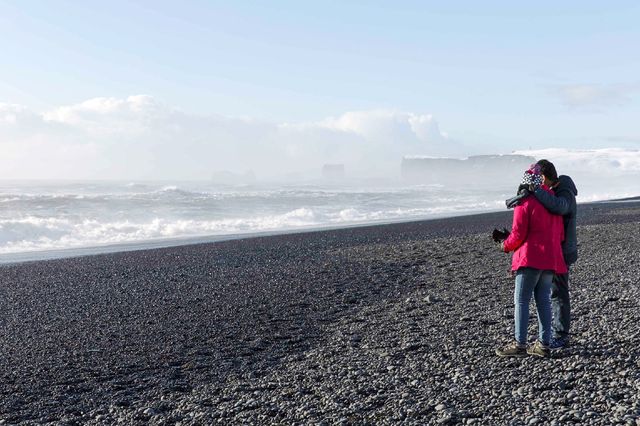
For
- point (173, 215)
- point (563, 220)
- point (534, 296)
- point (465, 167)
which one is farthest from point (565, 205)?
point (465, 167)

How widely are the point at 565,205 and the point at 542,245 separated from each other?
1.46 ft

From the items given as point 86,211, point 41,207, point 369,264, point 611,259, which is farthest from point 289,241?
point 41,207

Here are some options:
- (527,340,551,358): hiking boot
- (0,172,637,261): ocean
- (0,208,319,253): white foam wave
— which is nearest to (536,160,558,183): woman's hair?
(527,340,551,358): hiking boot

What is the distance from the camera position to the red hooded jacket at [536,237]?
6.70 metres

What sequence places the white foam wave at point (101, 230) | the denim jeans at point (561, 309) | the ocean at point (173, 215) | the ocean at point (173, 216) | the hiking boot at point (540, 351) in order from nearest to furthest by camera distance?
1. the hiking boot at point (540, 351)
2. the denim jeans at point (561, 309)
3. the white foam wave at point (101, 230)
4. the ocean at point (173, 216)
5. the ocean at point (173, 215)

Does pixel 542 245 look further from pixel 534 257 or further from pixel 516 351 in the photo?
pixel 516 351

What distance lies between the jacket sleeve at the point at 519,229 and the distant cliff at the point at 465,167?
157 metres

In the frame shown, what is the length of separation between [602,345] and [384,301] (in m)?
4.71

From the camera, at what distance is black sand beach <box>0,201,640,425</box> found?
6.22 metres

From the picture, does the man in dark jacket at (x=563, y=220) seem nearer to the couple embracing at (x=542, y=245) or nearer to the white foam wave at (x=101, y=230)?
the couple embracing at (x=542, y=245)

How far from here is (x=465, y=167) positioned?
552 ft

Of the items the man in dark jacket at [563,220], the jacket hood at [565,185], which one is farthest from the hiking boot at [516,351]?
the jacket hood at [565,185]

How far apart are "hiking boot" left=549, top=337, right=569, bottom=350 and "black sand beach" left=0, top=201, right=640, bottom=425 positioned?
4.2 inches

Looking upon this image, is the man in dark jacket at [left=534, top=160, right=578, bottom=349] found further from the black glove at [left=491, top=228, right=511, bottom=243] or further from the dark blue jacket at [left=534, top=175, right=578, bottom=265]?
the black glove at [left=491, top=228, right=511, bottom=243]
